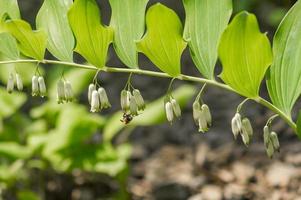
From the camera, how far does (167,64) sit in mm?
1946

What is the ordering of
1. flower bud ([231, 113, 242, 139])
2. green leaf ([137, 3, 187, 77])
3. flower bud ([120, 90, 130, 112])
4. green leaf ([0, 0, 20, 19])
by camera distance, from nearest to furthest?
green leaf ([137, 3, 187, 77]) < flower bud ([231, 113, 242, 139]) < flower bud ([120, 90, 130, 112]) < green leaf ([0, 0, 20, 19])

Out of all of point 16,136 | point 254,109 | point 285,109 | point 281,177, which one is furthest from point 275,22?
point 285,109

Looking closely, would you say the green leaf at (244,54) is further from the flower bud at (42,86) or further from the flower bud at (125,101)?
the flower bud at (42,86)

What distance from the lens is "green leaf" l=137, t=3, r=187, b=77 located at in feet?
5.88

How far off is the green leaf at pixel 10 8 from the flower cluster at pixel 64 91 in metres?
0.29

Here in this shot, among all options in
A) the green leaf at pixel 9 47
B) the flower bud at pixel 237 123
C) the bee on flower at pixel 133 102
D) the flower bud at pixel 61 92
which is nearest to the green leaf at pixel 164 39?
the bee on flower at pixel 133 102

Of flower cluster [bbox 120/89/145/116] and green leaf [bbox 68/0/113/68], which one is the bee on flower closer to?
flower cluster [bbox 120/89/145/116]

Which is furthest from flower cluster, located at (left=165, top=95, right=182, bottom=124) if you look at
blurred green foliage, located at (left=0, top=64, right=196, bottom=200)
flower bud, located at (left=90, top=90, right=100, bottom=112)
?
blurred green foliage, located at (left=0, top=64, right=196, bottom=200)

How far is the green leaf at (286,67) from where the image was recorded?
1.85m

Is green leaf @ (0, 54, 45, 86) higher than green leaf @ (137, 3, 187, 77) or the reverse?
the reverse

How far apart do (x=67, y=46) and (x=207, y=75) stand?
484mm

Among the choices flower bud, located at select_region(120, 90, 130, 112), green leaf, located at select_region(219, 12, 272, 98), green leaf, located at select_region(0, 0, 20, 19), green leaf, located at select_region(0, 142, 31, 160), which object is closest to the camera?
green leaf, located at select_region(219, 12, 272, 98)

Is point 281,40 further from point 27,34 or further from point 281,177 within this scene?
point 281,177

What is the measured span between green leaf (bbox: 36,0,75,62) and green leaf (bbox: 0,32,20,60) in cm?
12
